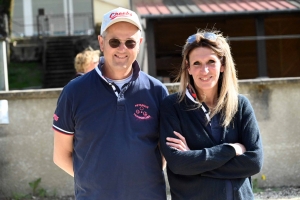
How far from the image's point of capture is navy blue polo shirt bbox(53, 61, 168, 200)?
2.73 m

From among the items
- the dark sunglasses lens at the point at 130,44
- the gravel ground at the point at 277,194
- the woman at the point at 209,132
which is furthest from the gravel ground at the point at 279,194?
the dark sunglasses lens at the point at 130,44

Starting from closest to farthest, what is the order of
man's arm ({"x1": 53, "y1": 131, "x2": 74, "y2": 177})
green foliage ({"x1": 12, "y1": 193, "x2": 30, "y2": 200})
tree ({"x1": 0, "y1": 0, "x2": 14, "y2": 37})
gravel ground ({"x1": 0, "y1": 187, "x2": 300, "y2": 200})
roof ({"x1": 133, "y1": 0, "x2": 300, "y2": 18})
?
man's arm ({"x1": 53, "y1": 131, "x2": 74, "y2": 177})
gravel ground ({"x1": 0, "y1": 187, "x2": 300, "y2": 200})
green foliage ({"x1": 12, "y1": 193, "x2": 30, "y2": 200})
roof ({"x1": 133, "y1": 0, "x2": 300, "y2": 18})
tree ({"x1": 0, "y1": 0, "x2": 14, "y2": 37})

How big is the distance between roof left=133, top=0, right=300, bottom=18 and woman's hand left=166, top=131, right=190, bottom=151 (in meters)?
9.00

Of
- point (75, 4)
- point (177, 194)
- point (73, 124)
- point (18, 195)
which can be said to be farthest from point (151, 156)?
point (75, 4)

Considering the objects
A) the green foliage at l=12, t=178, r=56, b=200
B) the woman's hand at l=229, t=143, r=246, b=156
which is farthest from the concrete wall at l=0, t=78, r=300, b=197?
the woman's hand at l=229, t=143, r=246, b=156

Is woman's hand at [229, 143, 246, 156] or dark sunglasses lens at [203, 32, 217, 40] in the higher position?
dark sunglasses lens at [203, 32, 217, 40]

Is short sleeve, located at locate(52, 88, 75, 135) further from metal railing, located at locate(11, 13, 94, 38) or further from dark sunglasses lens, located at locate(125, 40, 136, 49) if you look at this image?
metal railing, located at locate(11, 13, 94, 38)

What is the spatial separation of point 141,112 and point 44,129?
12.3ft

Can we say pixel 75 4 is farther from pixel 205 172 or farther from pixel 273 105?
pixel 205 172

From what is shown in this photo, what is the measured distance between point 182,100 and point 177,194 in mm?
527

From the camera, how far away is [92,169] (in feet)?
9.07

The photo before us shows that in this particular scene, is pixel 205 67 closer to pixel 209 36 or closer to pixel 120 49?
pixel 209 36

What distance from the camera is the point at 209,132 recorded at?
2.78 m

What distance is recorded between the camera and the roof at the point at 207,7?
38.9ft
